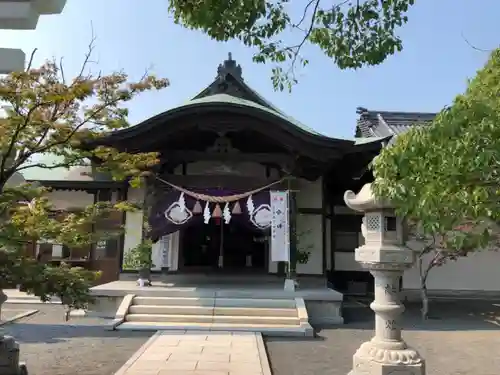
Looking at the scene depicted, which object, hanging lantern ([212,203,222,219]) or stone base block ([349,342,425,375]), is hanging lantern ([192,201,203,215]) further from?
stone base block ([349,342,425,375])

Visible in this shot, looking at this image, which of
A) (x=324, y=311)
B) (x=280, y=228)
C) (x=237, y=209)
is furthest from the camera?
(x=237, y=209)

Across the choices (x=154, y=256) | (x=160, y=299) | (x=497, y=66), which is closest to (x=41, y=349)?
(x=160, y=299)

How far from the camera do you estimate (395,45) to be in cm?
543

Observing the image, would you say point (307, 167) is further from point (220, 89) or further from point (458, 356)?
point (458, 356)

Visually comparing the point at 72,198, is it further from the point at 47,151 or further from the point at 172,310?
the point at 47,151

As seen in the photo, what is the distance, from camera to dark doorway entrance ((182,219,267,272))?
16.7m

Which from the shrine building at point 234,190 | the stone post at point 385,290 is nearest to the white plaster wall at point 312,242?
the shrine building at point 234,190

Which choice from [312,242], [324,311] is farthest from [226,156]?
[324,311]

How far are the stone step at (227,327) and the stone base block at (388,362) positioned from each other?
3.62 meters

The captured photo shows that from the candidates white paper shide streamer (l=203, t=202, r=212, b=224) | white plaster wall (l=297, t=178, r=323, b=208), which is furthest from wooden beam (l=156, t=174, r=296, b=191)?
white plaster wall (l=297, t=178, r=323, b=208)

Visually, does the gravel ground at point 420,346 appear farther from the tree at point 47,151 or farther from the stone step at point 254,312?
the tree at point 47,151

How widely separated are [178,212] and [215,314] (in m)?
3.18

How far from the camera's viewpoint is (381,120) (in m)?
22.6

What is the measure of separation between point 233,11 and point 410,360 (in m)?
4.61
